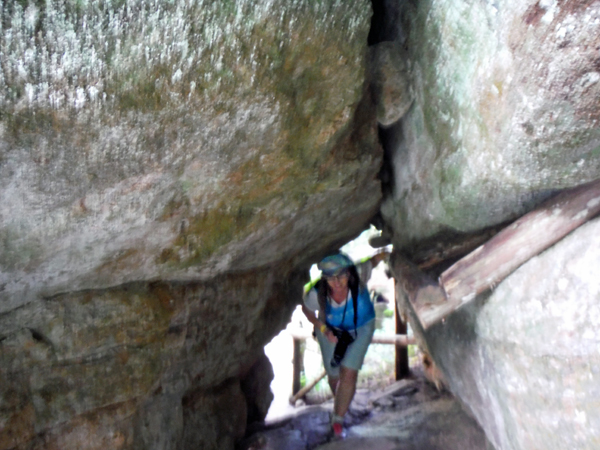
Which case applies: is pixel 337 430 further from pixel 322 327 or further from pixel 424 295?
pixel 424 295

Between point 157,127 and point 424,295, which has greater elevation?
point 157,127

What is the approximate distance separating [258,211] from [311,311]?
5.16 feet

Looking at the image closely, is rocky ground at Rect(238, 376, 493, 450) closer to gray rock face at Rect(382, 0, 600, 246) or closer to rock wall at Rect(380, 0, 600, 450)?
rock wall at Rect(380, 0, 600, 450)

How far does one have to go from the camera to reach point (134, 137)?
169cm

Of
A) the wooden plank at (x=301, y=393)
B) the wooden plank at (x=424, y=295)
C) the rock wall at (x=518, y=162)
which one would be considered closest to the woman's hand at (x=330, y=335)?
the wooden plank at (x=424, y=295)

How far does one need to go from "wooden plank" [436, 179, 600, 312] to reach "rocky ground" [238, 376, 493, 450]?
1598mm

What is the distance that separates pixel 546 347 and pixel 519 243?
1.47ft

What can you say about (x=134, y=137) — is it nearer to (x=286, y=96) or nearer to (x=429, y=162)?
(x=286, y=96)

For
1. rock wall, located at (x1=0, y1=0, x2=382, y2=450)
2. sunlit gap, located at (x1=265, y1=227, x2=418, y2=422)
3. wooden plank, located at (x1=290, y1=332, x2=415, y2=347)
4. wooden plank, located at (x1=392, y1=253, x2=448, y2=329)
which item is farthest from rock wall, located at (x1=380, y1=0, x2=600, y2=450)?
wooden plank, located at (x1=290, y1=332, x2=415, y2=347)

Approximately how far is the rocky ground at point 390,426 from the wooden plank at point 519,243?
1598mm

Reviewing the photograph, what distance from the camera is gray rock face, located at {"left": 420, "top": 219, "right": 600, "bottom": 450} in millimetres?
1688

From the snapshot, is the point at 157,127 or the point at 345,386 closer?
the point at 157,127

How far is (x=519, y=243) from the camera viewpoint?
200 centimetres

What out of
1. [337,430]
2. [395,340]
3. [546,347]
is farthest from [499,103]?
[395,340]
